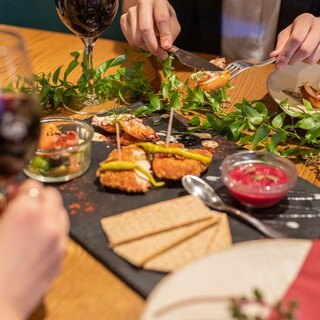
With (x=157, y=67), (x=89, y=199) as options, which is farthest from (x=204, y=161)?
(x=157, y=67)

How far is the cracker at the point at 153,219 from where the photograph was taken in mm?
1087

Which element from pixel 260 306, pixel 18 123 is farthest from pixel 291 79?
pixel 18 123

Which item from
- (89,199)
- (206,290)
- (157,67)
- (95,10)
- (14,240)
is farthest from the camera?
(157,67)

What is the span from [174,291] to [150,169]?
1.65 ft

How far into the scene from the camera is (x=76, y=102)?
5.90 ft

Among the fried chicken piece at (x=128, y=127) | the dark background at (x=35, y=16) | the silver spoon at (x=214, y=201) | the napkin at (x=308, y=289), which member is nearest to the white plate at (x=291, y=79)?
the fried chicken piece at (x=128, y=127)

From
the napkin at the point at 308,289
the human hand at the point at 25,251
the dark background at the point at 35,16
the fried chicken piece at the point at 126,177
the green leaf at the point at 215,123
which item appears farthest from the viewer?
the dark background at the point at 35,16

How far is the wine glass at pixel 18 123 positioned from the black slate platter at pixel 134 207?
233mm

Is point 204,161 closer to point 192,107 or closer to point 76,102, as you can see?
point 192,107

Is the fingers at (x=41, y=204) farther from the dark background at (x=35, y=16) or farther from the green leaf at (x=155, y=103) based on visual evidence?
the dark background at (x=35, y=16)

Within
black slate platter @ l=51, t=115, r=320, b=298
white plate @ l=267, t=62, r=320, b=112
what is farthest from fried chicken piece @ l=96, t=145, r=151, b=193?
white plate @ l=267, t=62, r=320, b=112

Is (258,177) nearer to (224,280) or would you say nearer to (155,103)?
(224,280)

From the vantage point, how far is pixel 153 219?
113 centimetres

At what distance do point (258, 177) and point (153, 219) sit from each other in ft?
0.96
